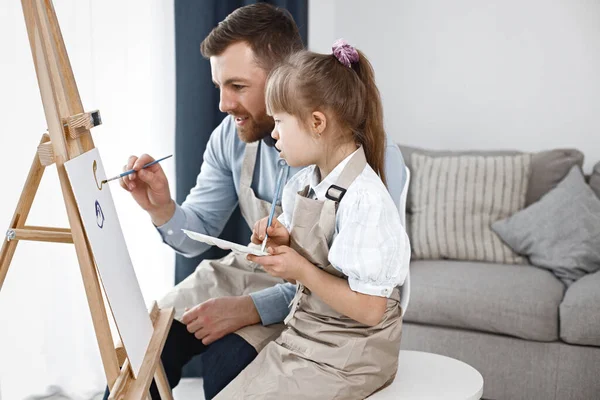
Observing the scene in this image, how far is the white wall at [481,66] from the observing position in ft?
11.3

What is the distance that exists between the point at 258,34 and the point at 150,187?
0.49m

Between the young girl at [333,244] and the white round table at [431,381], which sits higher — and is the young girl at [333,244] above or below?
above

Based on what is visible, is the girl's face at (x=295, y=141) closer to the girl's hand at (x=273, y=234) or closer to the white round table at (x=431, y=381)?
the girl's hand at (x=273, y=234)

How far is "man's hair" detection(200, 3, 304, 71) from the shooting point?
1.96 meters

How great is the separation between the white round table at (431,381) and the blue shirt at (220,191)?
34 centimetres

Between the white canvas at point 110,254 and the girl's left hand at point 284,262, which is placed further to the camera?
the girl's left hand at point 284,262

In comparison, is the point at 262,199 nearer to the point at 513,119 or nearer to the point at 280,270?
the point at 280,270

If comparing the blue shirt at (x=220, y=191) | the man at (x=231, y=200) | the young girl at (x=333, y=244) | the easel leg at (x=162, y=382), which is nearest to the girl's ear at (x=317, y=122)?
the young girl at (x=333, y=244)

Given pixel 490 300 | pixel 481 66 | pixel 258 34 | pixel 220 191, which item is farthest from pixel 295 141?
pixel 481 66

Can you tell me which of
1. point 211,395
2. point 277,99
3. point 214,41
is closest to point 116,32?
point 214,41

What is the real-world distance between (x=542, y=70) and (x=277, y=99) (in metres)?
2.27

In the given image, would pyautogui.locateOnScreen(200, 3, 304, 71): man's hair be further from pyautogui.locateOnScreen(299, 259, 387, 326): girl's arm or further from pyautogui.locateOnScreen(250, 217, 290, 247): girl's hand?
pyautogui.locateOnScreen(299, 259, 387, 326): girl's arm

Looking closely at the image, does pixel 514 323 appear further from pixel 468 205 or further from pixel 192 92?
pixel 192 92

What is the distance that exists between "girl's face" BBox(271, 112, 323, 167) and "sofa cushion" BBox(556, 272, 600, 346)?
4.70ft
